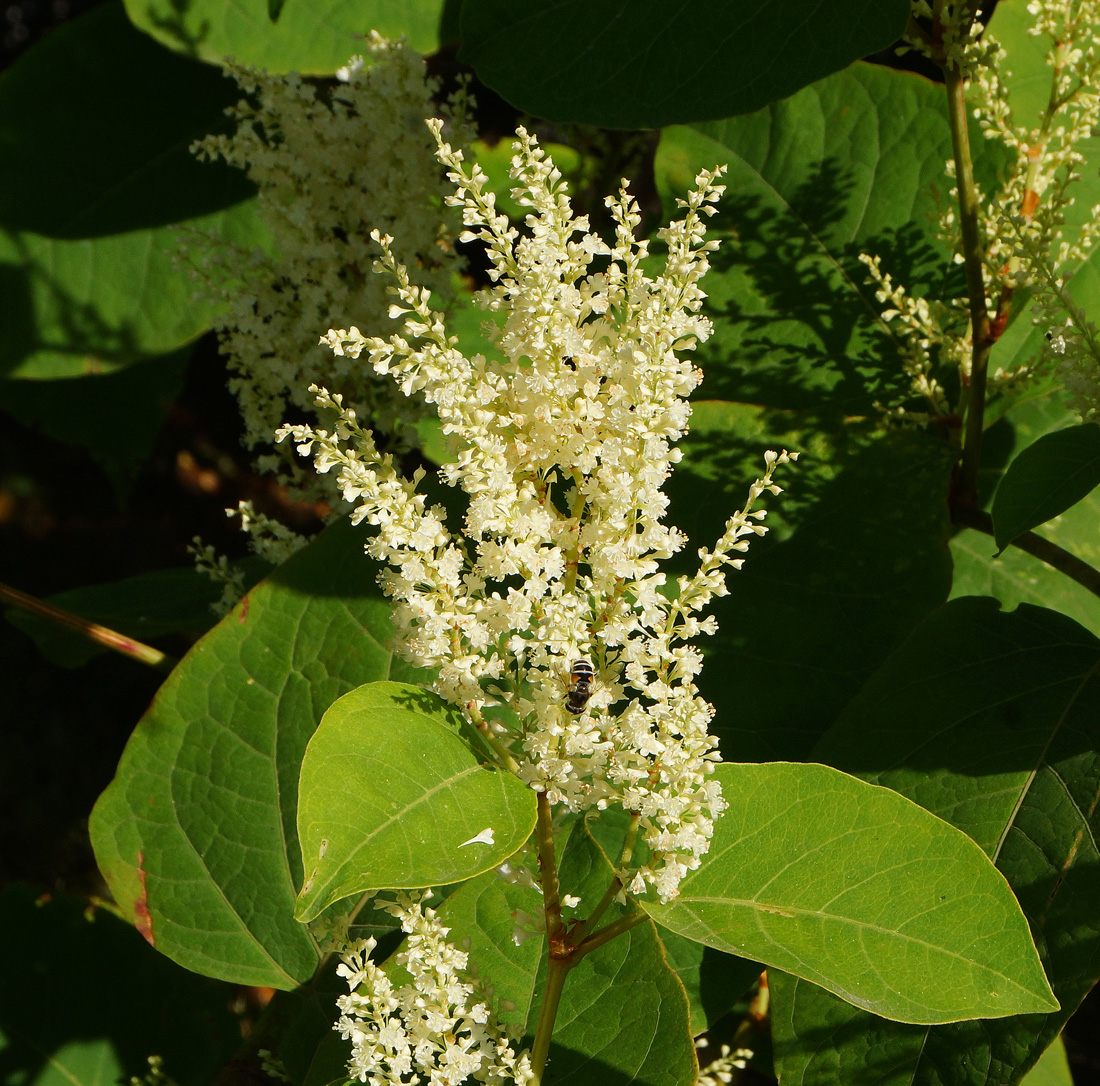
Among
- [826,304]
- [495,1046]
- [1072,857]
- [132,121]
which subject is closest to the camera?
[495,1046]

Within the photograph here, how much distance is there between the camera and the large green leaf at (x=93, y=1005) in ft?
4.95

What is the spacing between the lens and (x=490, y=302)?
67 centimetres

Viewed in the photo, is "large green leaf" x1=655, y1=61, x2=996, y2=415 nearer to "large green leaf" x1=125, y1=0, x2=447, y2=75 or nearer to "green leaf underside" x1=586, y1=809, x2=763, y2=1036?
"large green leaf" x1=125, y1=0, x2=447, y2=75

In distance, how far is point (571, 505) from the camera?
26.2 inches

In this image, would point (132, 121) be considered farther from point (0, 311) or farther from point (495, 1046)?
point (495, 1046)

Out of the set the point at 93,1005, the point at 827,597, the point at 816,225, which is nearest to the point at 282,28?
the point at 816,225

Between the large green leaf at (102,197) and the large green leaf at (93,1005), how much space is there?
0.86 m

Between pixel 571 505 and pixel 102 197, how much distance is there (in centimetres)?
134

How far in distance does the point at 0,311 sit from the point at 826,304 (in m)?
1.28

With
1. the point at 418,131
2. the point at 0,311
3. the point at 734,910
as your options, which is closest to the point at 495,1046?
the point at 734,910

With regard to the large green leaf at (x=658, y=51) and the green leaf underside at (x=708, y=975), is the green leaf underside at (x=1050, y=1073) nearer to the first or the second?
the green leaf underside at (x=708, y=975)

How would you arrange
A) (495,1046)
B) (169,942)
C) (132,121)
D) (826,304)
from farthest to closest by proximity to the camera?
(132,121)
(826,304)
(169,942)
(495,1046)

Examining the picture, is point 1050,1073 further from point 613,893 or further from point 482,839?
point 482,839

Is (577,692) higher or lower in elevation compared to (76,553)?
higher
